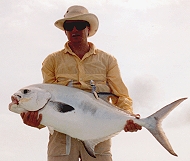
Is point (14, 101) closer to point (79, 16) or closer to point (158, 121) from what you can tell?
point (79, 16)

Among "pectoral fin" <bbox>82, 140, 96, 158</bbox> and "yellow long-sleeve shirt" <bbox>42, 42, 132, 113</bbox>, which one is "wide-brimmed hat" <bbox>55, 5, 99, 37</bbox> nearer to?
"yellow long-sleeve shirt" <bbox>42, 42, 132, 113</bbox>

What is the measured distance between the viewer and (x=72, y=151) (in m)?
7.54

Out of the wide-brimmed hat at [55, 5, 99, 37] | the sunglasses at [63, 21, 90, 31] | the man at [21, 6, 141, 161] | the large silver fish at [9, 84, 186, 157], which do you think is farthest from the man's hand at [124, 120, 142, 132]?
the wide-brimmed hat at [55, 5, 99, 37]

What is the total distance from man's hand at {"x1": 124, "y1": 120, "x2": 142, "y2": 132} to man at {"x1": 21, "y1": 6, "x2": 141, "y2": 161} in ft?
1.59

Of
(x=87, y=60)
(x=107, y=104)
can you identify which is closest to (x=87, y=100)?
(x=107, y=104)

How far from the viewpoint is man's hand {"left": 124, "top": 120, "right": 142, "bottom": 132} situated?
285 inches

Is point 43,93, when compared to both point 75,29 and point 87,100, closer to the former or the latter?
point 87,100

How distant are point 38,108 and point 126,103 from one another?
141 cm

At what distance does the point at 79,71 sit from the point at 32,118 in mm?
1125

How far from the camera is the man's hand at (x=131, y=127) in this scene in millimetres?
7238

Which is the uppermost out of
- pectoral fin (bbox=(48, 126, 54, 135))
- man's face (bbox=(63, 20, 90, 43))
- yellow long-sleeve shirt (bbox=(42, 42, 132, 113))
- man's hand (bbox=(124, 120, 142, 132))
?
man's face (bbox=(63, 20, 90, 43))

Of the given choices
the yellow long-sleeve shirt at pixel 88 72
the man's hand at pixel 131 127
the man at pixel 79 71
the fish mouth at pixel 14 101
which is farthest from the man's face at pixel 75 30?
the man's hand at pixel 131 127

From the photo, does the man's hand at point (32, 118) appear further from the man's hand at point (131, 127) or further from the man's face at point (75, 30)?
the man's face at point (75, 30)

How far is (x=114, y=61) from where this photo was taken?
26.4 feet
